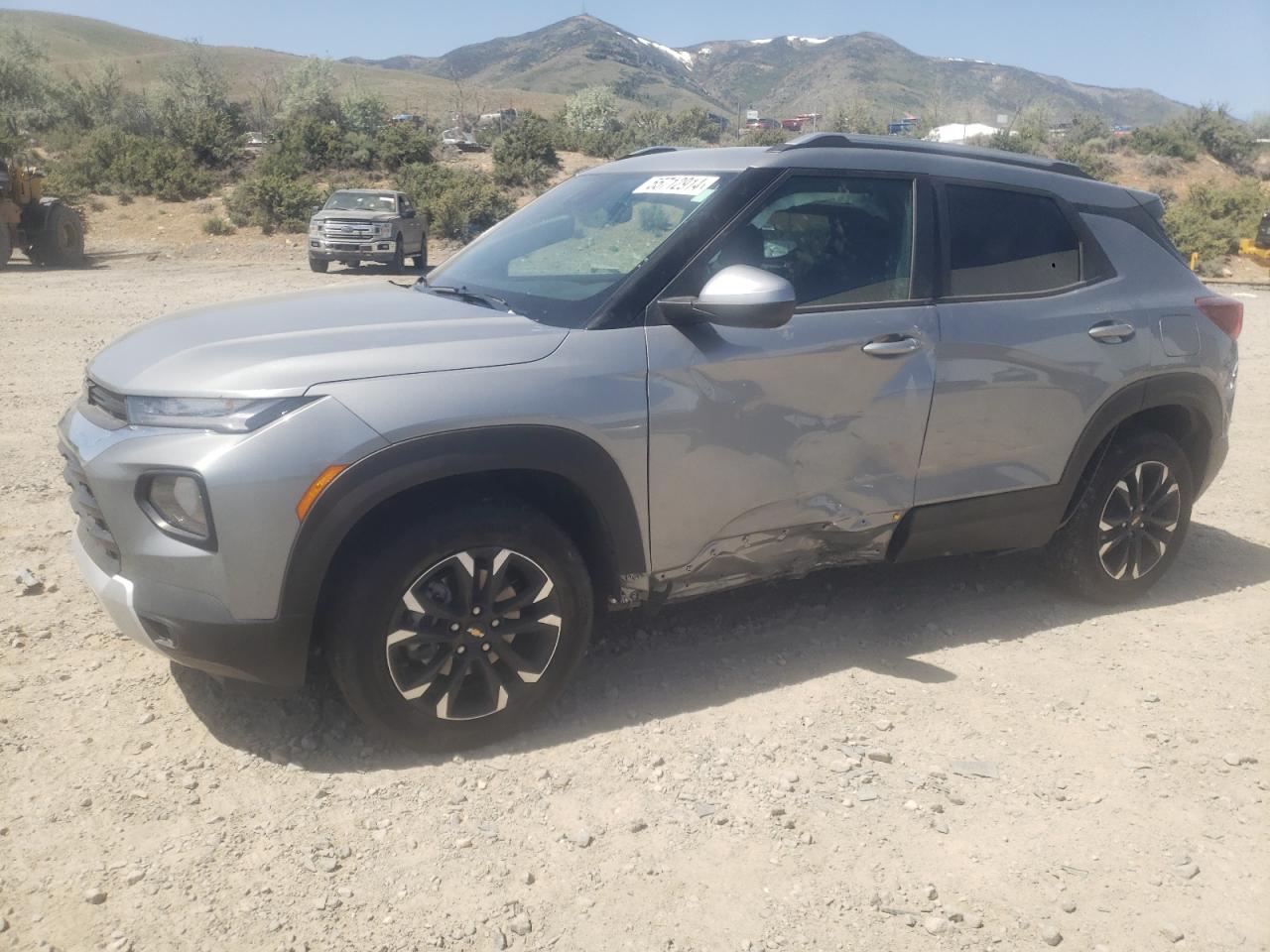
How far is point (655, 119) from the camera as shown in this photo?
51.8 metres

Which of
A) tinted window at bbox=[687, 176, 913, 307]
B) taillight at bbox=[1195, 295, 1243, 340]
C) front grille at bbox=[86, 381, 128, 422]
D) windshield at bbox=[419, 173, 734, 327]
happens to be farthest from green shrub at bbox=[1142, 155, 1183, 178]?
front grille at bbox=[86, 381, 128, 422]

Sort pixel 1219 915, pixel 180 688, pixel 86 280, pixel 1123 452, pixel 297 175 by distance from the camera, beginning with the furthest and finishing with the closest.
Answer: pixel 297 175
pixel 86 280
pixel 1123 452
pixel 180 688
pixel 1219 915

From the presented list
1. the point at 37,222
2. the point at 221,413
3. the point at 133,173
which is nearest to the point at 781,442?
the point at 221,413

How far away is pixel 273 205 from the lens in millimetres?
29891

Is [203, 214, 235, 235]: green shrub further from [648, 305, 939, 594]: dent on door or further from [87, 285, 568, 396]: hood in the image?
[648, 305, 939, 594]: dent on door

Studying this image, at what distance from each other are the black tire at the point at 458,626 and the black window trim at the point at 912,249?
0.85 m

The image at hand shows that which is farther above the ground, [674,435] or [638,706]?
[674,435]

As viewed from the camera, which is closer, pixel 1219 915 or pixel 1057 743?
pixel 1219 915

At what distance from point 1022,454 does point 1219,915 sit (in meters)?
1.87

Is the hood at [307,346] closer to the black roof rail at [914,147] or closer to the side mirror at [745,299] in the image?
the side mirror at [745,299]

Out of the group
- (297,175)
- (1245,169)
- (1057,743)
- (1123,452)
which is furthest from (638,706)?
(1245,169)

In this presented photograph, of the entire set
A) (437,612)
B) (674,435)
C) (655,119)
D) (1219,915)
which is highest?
(655,119)

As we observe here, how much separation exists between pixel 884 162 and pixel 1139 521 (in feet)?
6.61

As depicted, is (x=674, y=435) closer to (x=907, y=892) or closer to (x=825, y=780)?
(x=825, y=780)
